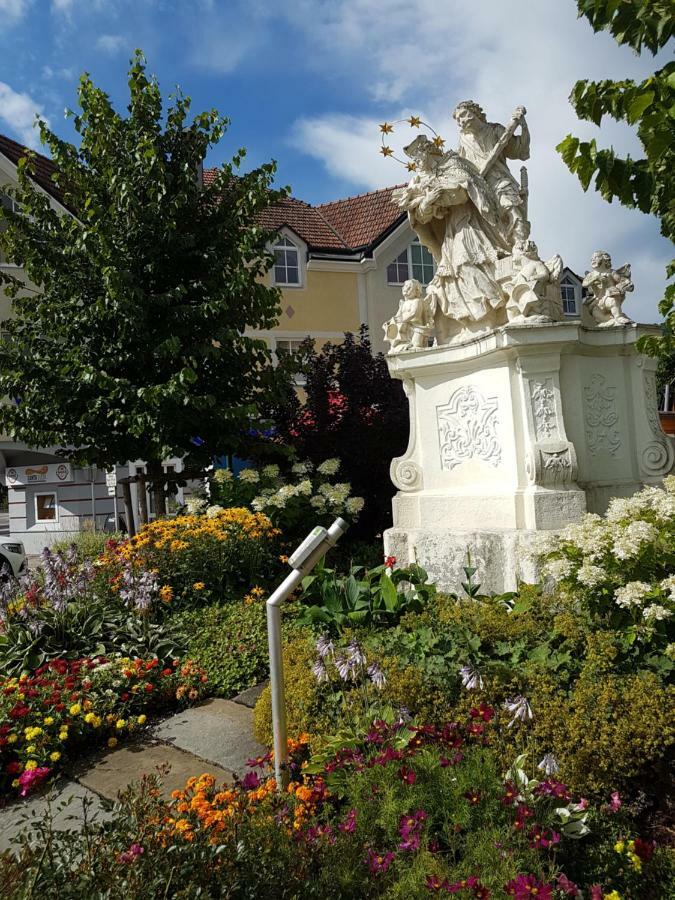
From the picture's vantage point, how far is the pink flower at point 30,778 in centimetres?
311

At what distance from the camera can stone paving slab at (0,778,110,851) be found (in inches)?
111

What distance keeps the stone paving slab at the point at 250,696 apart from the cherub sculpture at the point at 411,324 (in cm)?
331

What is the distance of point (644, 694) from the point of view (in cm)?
287

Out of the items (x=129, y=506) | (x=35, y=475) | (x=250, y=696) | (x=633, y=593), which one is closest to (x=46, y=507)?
(x=35, y=475)

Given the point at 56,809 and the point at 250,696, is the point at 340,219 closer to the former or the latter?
the point at 250,696

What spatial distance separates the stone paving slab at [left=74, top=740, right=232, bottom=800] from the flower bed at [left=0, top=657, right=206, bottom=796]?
148 millimetres

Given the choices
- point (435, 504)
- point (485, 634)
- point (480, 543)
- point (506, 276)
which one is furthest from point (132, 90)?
point (485, 634)

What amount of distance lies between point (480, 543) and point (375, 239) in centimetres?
1711

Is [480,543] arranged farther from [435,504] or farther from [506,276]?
[506,276]

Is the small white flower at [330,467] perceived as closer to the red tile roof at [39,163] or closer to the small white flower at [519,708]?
the small white flower at [519,708]

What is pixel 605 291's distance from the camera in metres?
5.82

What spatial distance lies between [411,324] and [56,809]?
479 cm

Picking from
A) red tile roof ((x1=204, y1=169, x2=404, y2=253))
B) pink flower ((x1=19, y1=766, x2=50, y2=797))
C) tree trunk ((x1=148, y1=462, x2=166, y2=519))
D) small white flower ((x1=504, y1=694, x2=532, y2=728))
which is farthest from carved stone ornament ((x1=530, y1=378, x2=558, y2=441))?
red tile roof ((x1=204, y1=169, x2=404, y2=253))

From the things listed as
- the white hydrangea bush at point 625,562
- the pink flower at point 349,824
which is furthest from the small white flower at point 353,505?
the pink flower at point 349,824
